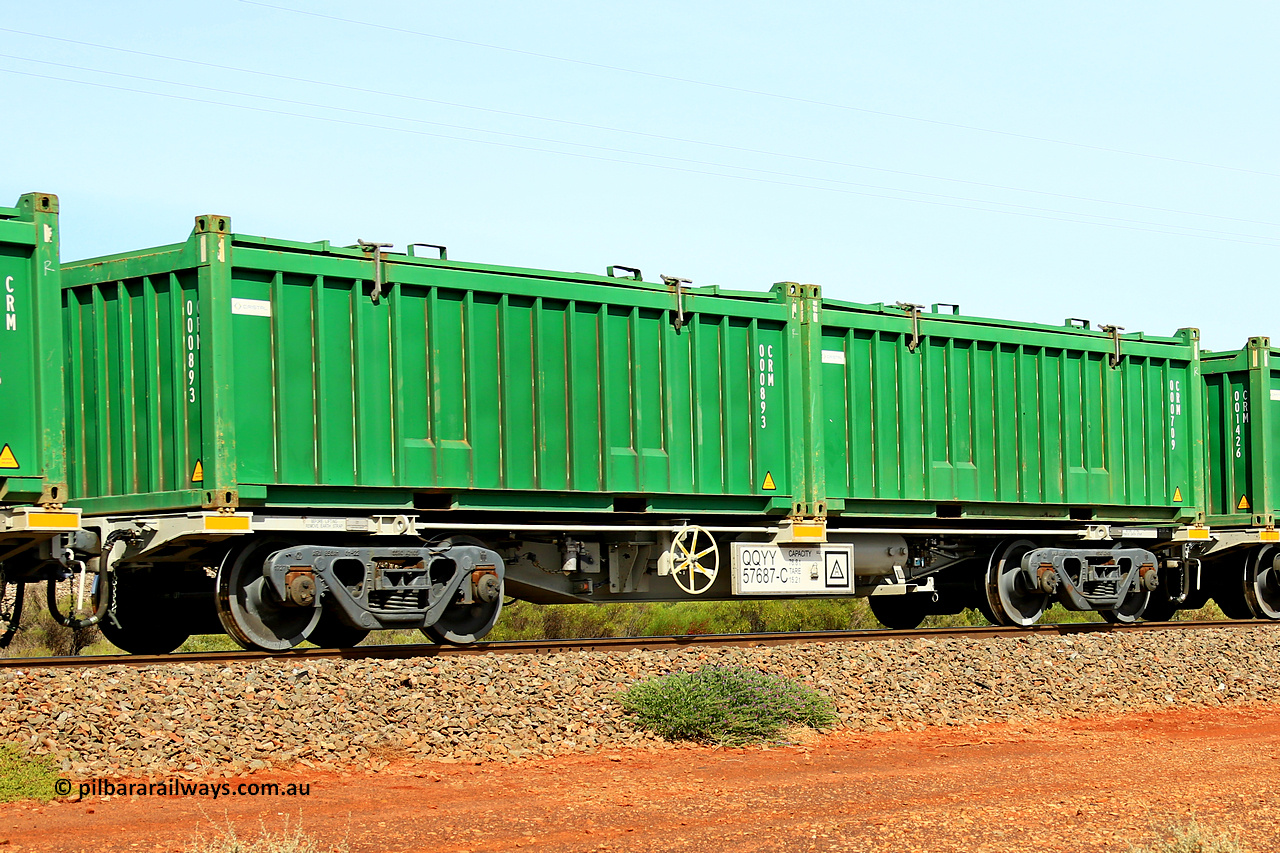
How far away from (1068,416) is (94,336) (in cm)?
1060

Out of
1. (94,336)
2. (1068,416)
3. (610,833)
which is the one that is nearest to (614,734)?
(610,833)

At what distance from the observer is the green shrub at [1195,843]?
6.89 meters

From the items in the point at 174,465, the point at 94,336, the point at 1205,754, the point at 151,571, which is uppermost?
the point at 94,336

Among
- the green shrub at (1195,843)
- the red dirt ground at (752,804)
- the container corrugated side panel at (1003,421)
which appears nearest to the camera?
the green shrub at (1195,843)

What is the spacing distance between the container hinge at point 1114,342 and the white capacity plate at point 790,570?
186 inches

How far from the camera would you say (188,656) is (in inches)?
455

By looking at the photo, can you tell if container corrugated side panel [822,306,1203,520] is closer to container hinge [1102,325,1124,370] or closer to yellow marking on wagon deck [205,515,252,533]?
container hinge [1102,325,1124,370]

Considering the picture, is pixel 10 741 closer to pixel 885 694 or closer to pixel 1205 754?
pixel 885 694

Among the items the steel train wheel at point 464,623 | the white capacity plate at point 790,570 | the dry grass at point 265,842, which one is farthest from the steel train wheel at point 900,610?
the dry grass at point 265,842

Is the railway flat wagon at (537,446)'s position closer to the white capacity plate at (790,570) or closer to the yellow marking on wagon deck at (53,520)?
the white capacity plate at (790,570)

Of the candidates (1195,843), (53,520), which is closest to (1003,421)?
(1195,843)

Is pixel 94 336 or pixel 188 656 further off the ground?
pixel 94 336

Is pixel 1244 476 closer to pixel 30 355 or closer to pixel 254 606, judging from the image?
pixel 254 606

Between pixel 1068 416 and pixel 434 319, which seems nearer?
pixel 434 319
